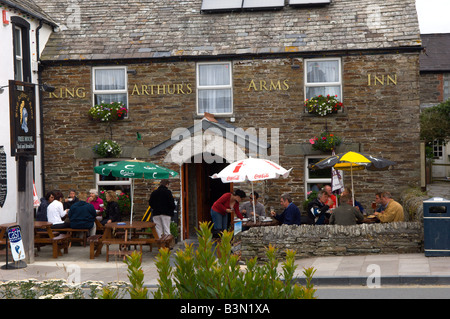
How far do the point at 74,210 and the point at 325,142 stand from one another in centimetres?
671

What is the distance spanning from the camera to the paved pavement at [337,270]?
960 centimetres

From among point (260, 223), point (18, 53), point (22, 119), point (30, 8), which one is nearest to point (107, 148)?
point (18, 53)

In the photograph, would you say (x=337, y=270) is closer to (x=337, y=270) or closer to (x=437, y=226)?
(x=337, y=270)

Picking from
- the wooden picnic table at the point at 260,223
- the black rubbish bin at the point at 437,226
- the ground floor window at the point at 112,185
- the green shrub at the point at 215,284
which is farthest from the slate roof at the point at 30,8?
the green shrub at the point at 215,284

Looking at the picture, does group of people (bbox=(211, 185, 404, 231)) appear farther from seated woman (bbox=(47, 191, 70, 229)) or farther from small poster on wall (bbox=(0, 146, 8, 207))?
small poster on wall (bbox=(0, 146, 8, 207))

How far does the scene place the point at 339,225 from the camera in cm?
1223

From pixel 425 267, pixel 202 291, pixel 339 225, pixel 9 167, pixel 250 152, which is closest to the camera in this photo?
pixel 202 291

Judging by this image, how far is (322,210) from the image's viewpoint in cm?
1409

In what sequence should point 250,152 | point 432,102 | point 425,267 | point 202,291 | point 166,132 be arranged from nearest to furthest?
point 202,291 → point 425,267 → point 250,152 → point 166,132 → point 432,102

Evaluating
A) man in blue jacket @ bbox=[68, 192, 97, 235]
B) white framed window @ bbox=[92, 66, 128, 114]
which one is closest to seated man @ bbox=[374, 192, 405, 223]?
man in blue jacket @ bbox=[68, 192, 97, 235]

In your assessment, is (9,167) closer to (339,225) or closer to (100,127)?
(100,127)

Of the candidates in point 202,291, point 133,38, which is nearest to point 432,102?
point 133,38

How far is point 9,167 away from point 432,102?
95.7 feet

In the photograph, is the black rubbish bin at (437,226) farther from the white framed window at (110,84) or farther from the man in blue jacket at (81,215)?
the white framed window at (110,84)
